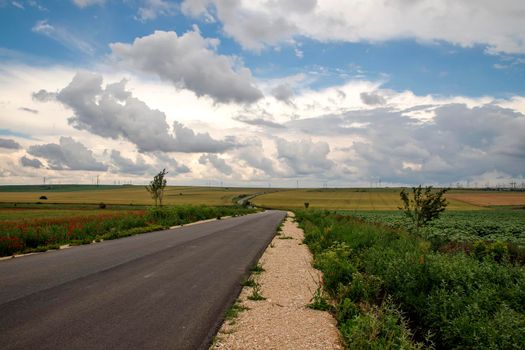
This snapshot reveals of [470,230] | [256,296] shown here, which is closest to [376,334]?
[256,296]

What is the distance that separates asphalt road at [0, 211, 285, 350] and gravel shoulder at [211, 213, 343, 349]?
39cm

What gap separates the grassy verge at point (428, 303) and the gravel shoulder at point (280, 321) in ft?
1.44

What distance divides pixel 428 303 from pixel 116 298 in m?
6.25

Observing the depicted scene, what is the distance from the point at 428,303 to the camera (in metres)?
6.78

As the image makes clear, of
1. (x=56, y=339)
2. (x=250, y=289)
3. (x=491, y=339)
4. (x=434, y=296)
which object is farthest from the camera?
(x=250, y=289)

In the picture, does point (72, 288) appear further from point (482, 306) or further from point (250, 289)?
point (482, 306)

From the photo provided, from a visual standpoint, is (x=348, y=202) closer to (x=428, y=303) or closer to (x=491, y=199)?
(x=491, y=199)

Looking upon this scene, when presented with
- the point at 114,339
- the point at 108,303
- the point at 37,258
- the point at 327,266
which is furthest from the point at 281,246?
the point at 114,339

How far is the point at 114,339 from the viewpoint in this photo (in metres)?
5.75

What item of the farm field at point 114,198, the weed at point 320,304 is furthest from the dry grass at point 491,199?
the weed at point 320,304

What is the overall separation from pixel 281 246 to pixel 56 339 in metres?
14.1

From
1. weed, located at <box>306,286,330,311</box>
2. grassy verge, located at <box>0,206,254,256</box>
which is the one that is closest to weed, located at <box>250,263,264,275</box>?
weed, located at <box>306,286,330,311</box>

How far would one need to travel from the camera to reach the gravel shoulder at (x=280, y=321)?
6.06 m

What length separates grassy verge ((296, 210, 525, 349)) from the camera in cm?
545
